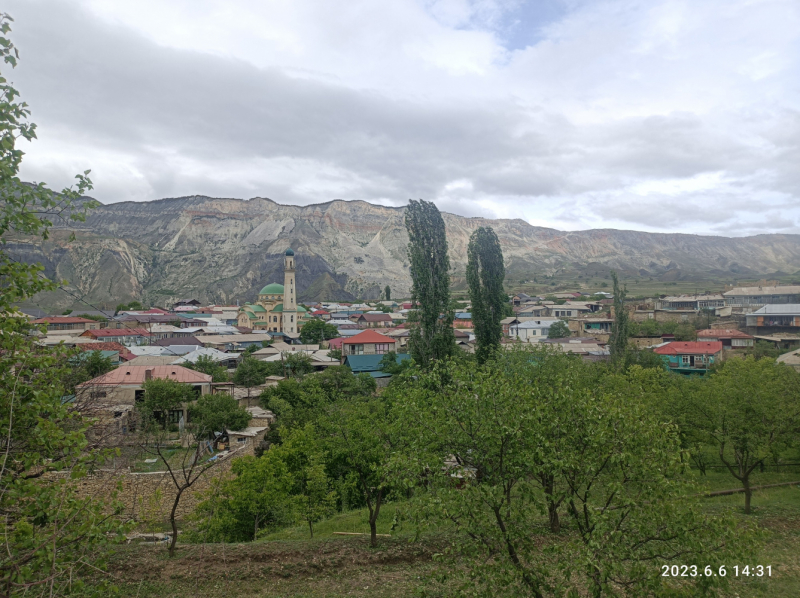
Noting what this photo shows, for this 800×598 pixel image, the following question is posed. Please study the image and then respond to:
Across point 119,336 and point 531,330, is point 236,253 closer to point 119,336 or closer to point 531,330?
point 119,336

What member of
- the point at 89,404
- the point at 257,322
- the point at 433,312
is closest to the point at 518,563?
the point at 89,404

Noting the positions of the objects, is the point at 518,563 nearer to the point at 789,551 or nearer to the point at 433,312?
the point at 789,551

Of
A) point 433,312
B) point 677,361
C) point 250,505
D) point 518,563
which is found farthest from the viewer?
point 677,361

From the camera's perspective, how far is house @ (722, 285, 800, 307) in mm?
62656

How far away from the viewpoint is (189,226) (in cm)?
16100

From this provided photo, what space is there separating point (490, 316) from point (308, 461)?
1673 cm

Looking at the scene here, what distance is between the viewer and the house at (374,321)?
8025 cm

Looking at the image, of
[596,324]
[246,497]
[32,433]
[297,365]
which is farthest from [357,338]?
[32,433]

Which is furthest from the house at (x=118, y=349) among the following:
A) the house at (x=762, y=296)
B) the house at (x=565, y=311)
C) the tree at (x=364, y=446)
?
the house at (x=762, y=296)

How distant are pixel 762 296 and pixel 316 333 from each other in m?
60.8

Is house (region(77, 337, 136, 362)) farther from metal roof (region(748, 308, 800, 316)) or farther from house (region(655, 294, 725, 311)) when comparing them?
house (region(655, 294, 725, 311))

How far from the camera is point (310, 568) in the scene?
10.7m

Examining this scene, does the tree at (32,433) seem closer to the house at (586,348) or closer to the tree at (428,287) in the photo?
the tree at (428,287)

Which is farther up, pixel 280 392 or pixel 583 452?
pixel 583 452
